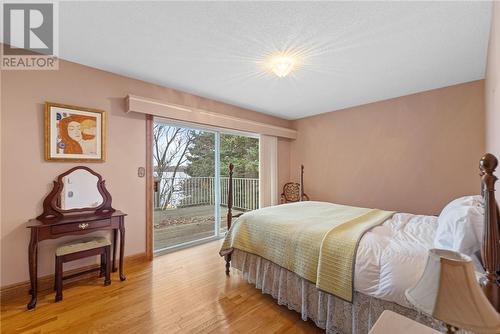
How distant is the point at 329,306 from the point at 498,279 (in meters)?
1.15

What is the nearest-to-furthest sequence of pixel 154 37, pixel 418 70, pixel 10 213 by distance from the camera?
pixel 154 37
pixel 10 213
pixel 418 70

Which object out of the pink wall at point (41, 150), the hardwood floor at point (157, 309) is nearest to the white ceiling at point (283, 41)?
the pink wall at point (41, 150)

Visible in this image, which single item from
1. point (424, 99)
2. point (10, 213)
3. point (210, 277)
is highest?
point (424, 99)

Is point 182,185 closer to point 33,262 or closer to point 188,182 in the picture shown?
point 188,182

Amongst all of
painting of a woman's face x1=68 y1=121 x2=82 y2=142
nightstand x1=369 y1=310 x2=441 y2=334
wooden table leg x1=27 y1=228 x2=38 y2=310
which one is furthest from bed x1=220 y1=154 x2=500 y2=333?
painting of a woman's face x1=68 y1=121 x2=82 y2=142

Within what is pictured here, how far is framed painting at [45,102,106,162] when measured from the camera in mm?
2242

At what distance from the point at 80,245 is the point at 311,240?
232cm

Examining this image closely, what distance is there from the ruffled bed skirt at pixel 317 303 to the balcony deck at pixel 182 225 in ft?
5.46

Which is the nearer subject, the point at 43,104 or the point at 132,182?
the point at 43,104

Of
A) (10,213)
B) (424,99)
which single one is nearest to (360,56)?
(424,99)

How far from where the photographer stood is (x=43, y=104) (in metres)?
2.22

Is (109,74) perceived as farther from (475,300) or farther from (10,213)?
(475,300)

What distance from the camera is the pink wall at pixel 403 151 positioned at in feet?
9.36

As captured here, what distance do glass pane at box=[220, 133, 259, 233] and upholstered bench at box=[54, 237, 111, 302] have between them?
221 cm
